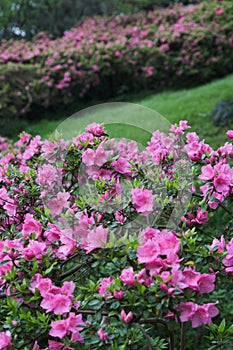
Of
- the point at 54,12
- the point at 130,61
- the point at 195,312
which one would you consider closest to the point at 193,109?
the point at 130,61

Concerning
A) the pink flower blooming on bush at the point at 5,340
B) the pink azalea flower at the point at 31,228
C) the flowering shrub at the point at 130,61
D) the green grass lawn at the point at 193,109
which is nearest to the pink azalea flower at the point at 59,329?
the pink flower blooming on bush at the point at 5,340

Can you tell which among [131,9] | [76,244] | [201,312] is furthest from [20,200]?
[131,9]

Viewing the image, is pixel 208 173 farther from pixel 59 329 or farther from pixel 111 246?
pixel 59 329

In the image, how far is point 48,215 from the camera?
1.90 meters

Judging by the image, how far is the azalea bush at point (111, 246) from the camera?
150 centimetres

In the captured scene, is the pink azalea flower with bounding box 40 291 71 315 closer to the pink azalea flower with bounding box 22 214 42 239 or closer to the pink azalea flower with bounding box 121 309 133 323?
the pink azalea flower with bounding box 121 309 133 323

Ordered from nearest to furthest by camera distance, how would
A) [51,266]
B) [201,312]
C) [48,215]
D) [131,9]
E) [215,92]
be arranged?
[201,312], [51,266], [48,215], [215,92], [131,9]

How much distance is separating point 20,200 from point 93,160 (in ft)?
1.25

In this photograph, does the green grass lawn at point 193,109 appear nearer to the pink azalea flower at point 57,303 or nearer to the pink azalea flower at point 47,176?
the pink azalea flower at point 47,176

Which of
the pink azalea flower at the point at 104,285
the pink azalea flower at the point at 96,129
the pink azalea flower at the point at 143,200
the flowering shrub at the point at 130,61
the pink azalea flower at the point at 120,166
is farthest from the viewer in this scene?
the flowering shrub at the point at 130,61

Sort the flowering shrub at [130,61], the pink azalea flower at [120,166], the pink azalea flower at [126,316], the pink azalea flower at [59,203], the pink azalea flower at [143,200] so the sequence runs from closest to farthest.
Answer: the pink azalea flower at [126,316]
the pink azalea flower at [143,200]
the pink azalea flower at [59,203]
the pink azalea flower at [120,166]
the flowering shrub at [130,61]

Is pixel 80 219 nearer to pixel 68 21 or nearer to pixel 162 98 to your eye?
pixel 162 98

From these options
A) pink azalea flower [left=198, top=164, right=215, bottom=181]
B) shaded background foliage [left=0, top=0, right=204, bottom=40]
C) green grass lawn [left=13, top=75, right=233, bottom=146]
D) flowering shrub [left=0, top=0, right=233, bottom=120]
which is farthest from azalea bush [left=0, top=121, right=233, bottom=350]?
shaded background foliage [left=0, top=0, right=204, bottom=40]

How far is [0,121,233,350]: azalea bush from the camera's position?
→ 1.50 meters
